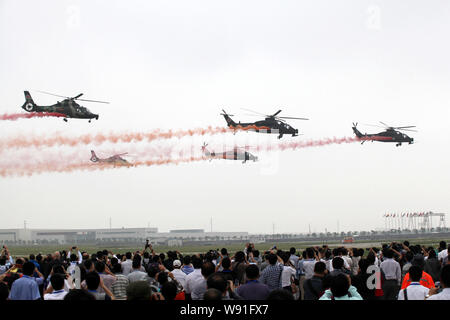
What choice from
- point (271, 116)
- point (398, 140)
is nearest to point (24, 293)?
point (271, 116)

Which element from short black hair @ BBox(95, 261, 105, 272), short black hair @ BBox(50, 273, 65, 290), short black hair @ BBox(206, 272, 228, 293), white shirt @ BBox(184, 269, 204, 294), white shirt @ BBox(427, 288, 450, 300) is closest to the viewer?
→ white shirt @ BBox(427, 288, 450, 300)

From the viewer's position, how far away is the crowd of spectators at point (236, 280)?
9.50 m

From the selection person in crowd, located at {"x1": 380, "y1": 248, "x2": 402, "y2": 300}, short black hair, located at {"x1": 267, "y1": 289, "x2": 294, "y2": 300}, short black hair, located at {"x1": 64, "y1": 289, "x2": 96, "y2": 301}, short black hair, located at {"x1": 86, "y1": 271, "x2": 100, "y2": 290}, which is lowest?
person in crowd, located at {"x1": 380, "y1": 248, "x2": 402, "y2": 300}

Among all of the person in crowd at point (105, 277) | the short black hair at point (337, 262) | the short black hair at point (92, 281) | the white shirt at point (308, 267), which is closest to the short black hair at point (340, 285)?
the short black hair at point (337, 262)

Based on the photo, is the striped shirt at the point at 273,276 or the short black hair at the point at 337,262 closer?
the short black hair at the point at 337,262

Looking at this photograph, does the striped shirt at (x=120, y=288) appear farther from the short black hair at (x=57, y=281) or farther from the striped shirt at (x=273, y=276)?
the striped shirt at (x=273, y=276)

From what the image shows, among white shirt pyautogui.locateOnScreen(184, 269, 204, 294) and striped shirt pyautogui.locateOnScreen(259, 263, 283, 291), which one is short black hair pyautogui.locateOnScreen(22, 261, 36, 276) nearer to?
white shirt pyautogui.locateOnScreen(184, 269, 204, 294)

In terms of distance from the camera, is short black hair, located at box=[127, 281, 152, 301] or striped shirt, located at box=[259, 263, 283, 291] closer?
short black hair, located at box=[127, 281, 152, 301]

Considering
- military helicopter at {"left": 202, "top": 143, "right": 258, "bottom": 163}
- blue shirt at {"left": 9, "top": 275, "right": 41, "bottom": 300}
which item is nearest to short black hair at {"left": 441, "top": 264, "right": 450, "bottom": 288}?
blue shirt at {"left": 9, "top": 275, "right": 41, "bottom": 300}

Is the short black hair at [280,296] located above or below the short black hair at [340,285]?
above

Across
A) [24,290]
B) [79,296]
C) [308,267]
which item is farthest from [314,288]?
[24,290]

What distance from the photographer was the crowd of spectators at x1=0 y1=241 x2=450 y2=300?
9.50m

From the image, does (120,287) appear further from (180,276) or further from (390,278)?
(390,278)
